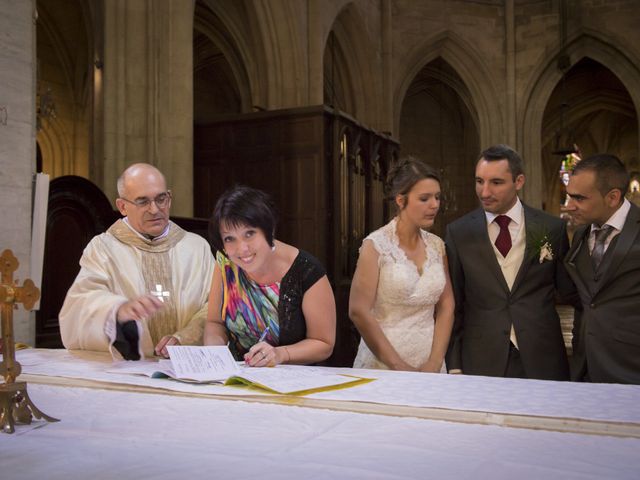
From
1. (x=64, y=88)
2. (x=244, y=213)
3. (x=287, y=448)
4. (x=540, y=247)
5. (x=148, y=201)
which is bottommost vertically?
(x=287, y=448)

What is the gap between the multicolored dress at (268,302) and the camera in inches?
115

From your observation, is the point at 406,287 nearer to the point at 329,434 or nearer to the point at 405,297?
the point at 405,297

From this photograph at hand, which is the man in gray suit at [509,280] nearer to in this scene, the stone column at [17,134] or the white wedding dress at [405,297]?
the white wedding dress at [405,297]

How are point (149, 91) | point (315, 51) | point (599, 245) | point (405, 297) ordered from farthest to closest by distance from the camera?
point (315, 51) < point (149, 91) < point (405, 297) < point (599, 245)

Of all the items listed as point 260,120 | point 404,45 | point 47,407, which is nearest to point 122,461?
point 47,407

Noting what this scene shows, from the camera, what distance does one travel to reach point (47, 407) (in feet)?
6.52

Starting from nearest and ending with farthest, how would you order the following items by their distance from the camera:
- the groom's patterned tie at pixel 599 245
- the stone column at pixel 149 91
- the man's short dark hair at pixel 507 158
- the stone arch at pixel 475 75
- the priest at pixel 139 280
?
the priest at pixel 139 280
the groom's patterned tie at pixel 599 245
the man's short dark hair at pixel 507 158
the stone column at pixel 149 91
the stone arch at pixel 475 75

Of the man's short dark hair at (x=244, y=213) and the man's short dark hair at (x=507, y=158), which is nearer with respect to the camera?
the man's short dark hair at (x=244, y=213)

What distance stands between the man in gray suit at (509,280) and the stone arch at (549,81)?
13.5 meters

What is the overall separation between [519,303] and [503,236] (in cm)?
35

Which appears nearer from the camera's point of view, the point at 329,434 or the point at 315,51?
the point at 329,434

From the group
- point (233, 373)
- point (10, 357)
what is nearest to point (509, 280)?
point (233, 373)

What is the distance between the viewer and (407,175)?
11.1 feet

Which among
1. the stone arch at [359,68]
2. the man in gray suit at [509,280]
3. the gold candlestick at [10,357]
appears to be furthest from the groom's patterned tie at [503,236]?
the stone arch at [359,68]
